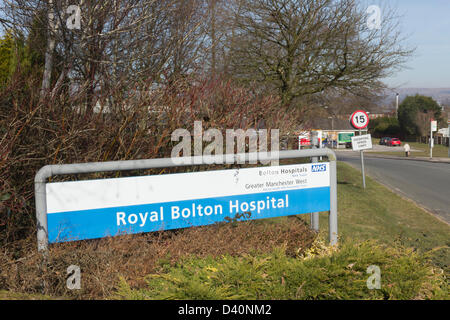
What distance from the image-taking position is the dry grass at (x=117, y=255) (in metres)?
3.10

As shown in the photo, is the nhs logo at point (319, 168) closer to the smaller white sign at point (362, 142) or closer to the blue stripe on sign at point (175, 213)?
the blue stripe on sign at point (175, 213)

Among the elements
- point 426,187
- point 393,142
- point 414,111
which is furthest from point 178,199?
point 414,111

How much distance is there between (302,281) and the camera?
2.78 m

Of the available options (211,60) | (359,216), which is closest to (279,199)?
(359,216)

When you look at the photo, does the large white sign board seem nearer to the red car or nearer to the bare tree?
the bare tree

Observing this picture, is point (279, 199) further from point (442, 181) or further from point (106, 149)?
point (442, 181)

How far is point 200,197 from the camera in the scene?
13.3 feet

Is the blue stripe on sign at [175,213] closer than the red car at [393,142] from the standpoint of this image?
Yes

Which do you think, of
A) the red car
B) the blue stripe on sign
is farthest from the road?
the red car

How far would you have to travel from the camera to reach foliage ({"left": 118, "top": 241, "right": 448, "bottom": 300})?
2.68 metres

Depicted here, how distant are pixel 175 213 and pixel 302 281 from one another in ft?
4.98

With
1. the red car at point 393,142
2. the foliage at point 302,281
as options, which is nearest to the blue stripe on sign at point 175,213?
the foliage at point 302,281

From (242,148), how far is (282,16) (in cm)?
1116

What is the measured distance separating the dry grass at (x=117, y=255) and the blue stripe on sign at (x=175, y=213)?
0.10m
